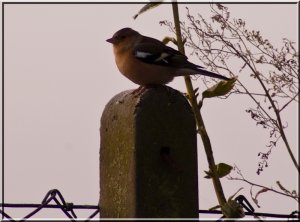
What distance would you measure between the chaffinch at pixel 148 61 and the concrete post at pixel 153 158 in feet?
2.91

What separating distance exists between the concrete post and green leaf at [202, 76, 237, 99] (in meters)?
0.55

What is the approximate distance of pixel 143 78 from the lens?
10.9 ft

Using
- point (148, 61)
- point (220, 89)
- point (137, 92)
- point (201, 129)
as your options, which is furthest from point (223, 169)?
point (148, 61)

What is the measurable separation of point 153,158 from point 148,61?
5.29ft

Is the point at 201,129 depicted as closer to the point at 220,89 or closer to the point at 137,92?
the point at 220,89

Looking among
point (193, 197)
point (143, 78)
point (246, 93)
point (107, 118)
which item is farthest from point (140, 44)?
point (193, 197)

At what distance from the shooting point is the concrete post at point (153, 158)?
211 cm

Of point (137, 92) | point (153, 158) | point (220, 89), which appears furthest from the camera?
point (220, 89)

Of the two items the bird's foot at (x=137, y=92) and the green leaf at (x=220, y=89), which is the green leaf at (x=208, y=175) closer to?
the green leaf at (x=220, y=89)

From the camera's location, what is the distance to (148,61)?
3693 millimetres

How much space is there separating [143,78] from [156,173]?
1.25 m

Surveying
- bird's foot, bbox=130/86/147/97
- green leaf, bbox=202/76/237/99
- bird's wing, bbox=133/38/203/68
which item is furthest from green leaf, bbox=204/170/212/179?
bird's wing, bbox=133/38/203/68

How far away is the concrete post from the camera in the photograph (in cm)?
211

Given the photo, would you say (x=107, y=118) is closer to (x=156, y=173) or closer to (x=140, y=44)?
(x=156, y=173)
